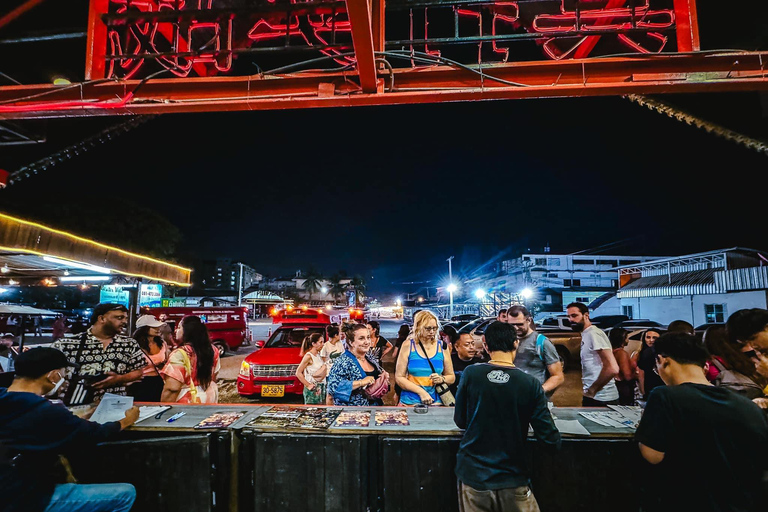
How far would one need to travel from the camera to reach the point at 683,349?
228 centimetres

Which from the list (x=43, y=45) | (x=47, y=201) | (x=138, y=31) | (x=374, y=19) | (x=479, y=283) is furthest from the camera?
(x=479, y=283)

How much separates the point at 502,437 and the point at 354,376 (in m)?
2.20

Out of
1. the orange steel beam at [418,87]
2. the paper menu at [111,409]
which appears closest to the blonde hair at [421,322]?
the orange steel beam at [418,87]

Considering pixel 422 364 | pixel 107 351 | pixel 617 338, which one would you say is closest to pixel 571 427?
pixel 422 364

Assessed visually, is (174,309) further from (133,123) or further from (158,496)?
(158,496)

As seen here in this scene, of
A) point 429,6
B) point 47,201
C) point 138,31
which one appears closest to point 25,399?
point 138,31

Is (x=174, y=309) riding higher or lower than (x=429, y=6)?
lower

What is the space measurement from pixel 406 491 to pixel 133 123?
19.2 feet

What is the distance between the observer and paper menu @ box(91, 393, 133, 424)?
323 cm

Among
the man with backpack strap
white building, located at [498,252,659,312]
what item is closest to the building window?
white building, located at [498,252,659,312]

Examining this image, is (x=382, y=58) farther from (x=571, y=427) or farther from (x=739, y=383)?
(x=739, y=383)

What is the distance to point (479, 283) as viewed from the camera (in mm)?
57812

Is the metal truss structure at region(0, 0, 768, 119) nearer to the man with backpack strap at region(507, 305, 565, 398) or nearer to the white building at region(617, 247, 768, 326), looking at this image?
the man with backpack strap at region(507, 305, 565, 398)

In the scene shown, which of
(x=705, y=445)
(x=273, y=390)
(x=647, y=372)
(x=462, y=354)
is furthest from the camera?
(x=273, y=390)
